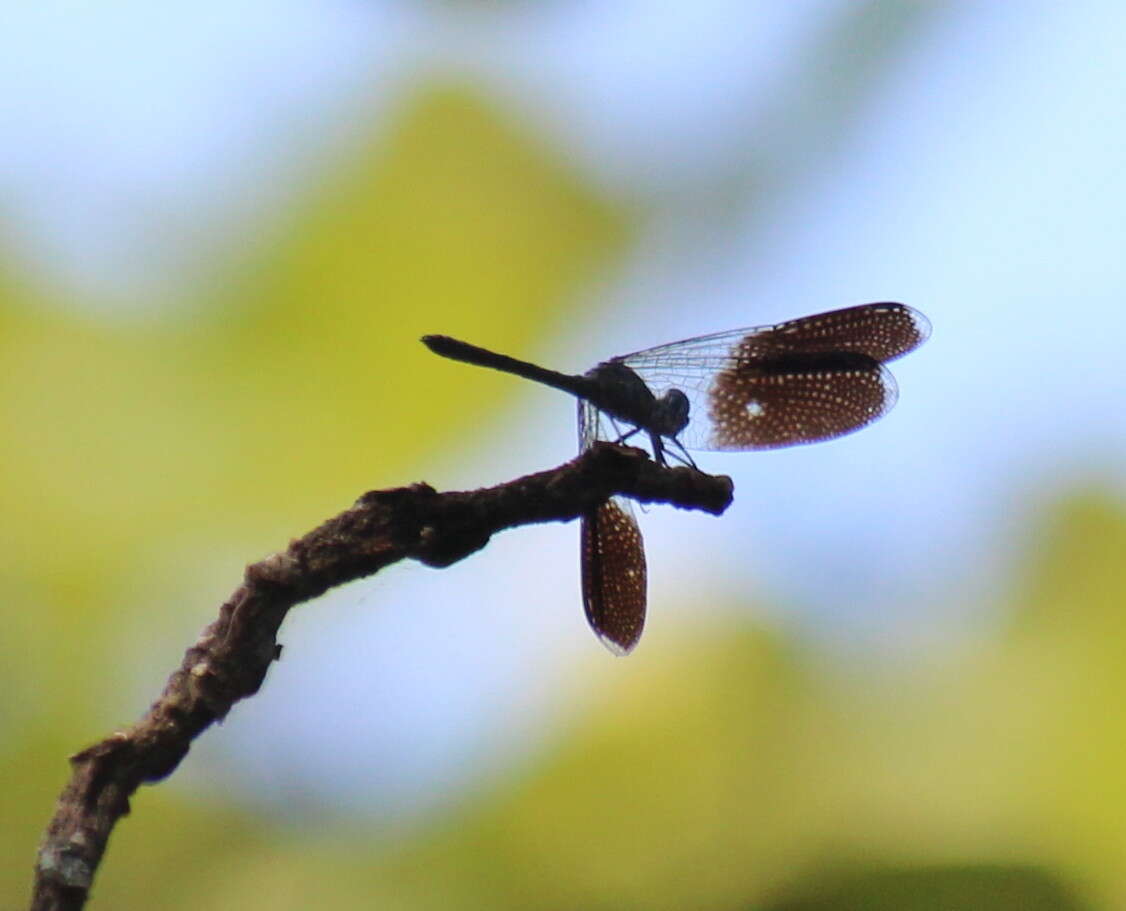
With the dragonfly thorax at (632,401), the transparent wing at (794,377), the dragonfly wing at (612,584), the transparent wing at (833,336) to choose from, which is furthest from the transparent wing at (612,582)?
the transparent wing at (833,336)

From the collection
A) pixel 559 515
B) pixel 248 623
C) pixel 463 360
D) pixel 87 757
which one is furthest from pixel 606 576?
pixel 87 757

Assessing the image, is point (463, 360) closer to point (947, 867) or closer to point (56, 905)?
point (56, 905)

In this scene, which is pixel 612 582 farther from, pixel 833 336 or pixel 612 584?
pixel 833 336

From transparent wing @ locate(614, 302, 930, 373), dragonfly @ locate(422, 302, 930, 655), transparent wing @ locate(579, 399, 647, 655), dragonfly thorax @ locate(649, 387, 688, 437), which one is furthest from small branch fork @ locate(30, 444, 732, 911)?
transparent wing @ locate(614, 302, 930, 373)

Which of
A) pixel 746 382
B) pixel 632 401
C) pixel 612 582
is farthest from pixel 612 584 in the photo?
pixel 746 382

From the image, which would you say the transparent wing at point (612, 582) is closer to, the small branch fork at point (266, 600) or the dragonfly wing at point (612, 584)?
the dragonfly wing at point (612, 584)

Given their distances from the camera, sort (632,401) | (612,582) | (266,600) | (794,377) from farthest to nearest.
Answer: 1. (794,377)
2. (632,401)
3. (612,582)
4. (266,600)
